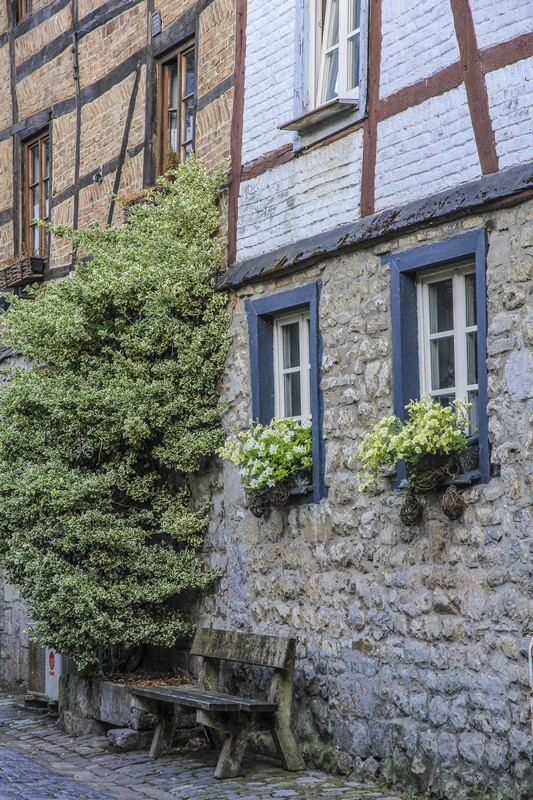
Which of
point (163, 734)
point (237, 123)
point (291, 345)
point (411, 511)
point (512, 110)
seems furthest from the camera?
point (237, 123)

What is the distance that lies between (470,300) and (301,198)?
71.3 inches

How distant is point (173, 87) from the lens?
34.6ft

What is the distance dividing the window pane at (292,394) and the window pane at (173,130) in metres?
2.76

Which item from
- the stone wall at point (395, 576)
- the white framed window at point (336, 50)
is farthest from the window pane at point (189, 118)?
the white framed window at point (336, 50)

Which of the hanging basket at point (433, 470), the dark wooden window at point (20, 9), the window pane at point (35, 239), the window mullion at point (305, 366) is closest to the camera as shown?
the hanging basket at point (433, 470)

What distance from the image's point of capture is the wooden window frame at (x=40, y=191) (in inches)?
499

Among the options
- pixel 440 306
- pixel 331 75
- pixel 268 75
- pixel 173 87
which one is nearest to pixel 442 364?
pixel 440 306

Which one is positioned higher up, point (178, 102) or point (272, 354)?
point (178, 102)

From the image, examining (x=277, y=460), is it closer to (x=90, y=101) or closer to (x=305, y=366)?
(x=305, y=366)

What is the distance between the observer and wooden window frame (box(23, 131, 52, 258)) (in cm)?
1267

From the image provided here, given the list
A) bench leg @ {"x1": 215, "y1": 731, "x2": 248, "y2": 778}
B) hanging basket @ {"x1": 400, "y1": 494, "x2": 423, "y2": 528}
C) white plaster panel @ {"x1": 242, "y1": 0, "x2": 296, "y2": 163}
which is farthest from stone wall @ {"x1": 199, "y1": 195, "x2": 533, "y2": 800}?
white plaster panel @ {"x1": 242, "y1": 0, "x2": 296, "y2": 163}

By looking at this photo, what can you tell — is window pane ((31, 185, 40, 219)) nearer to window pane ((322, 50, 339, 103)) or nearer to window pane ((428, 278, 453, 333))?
window pane ((322, 50, 339, 103))

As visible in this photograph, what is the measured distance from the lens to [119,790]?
7449 millimetres

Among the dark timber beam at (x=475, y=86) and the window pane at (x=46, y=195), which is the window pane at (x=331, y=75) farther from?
the window pane at (x=46, y=195)
